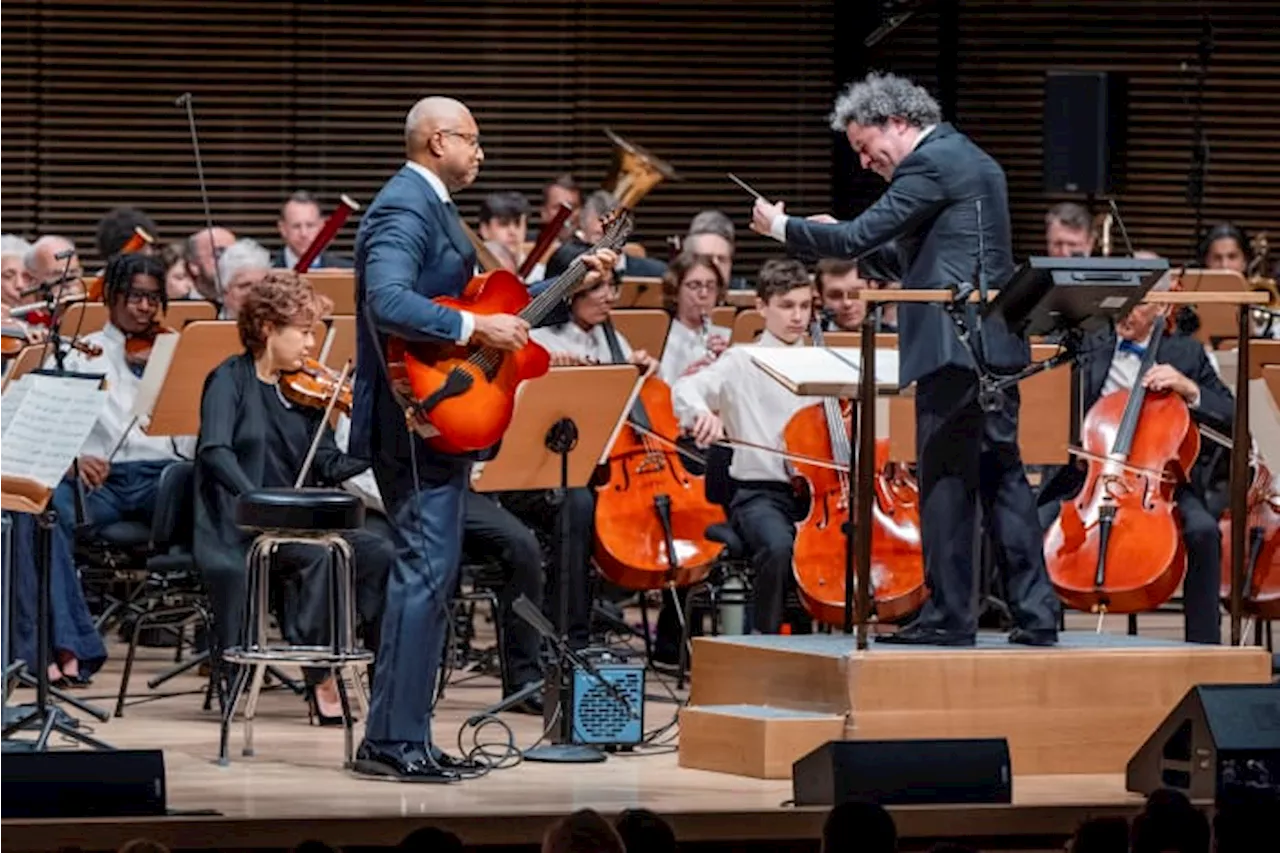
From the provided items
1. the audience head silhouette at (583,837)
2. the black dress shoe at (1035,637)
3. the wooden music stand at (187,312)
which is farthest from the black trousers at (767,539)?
the audience head silhouette at (583,837)

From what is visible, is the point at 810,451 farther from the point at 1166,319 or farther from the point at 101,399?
the point at 101,399

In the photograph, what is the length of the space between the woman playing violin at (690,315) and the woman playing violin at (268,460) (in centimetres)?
158

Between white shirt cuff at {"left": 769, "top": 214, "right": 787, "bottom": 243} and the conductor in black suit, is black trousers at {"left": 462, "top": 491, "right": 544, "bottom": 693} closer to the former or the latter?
the conductor in black suit

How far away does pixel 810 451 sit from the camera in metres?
6.45

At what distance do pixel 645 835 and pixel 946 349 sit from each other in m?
2.26

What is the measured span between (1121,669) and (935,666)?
1.51 ft

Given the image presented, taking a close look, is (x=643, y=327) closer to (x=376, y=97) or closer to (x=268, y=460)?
(x=268, y=460)

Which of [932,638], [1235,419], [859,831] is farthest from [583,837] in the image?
[1235,419]

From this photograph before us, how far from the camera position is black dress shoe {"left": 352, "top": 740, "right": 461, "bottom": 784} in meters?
5.33

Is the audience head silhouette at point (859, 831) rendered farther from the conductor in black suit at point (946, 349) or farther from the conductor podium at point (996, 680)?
the conductor in black suit at point (946, 349)

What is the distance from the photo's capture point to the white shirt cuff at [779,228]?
5.57 m

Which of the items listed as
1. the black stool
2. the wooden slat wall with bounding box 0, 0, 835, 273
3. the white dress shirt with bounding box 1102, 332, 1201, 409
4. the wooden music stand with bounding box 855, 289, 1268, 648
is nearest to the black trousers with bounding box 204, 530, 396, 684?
the black stool

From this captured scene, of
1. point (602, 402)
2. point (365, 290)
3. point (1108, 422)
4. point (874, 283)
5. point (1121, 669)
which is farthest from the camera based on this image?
point (874, 283)

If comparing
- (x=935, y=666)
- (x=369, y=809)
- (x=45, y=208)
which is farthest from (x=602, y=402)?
(x=45, y=208)
